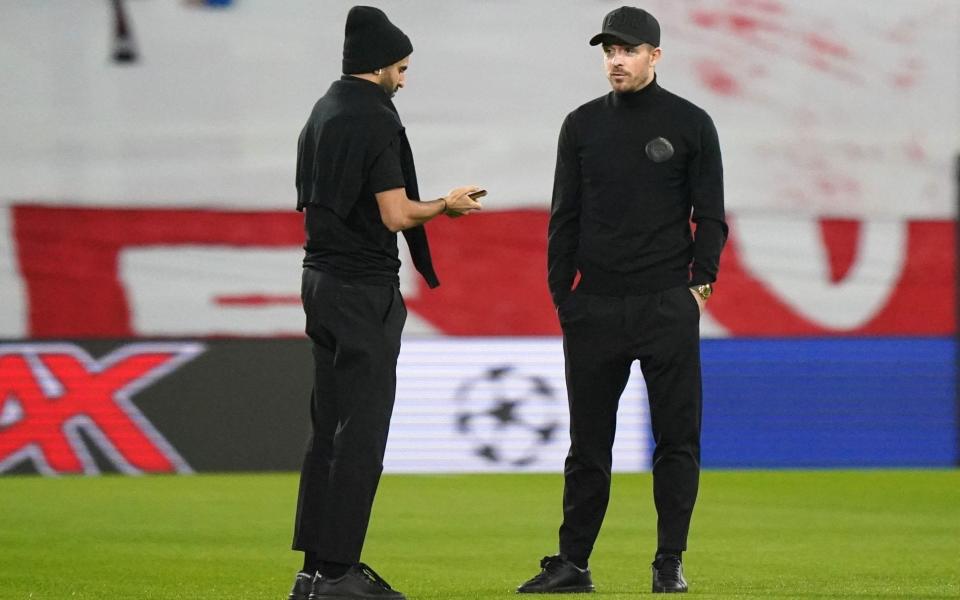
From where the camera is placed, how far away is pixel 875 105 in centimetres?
1177

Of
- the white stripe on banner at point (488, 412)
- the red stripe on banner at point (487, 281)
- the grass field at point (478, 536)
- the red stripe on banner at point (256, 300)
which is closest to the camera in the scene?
the grass field at point (478, 536)

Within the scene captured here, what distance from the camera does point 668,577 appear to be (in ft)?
16.7

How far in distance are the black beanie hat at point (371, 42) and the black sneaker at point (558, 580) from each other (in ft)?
4.71

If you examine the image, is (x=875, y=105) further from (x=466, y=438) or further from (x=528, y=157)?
(x=466, y=438)

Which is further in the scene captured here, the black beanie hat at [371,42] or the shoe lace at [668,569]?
the shoe lace at [668,569]

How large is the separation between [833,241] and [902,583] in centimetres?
625

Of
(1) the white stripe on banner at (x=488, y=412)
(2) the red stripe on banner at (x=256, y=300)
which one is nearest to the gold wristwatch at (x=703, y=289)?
(1) the white stripe on banner at (x=488, y=412)

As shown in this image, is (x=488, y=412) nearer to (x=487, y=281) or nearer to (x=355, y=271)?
(x=487, y=281)

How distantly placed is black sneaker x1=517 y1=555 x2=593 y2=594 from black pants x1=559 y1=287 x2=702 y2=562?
0.04m

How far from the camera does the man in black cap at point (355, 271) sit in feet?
15.3

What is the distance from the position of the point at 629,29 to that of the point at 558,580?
1.52m

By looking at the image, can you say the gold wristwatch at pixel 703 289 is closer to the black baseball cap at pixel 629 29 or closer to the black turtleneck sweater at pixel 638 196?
the black turtleneck sweater at pixel 638 196

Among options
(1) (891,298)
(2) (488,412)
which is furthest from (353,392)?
(1) (891,298)

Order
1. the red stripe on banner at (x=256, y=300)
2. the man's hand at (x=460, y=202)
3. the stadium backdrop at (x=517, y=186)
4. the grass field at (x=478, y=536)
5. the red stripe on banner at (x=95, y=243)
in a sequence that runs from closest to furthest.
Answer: the man's hand at (x=460, y=202), the grass field at (x=478, y=536), the stadium backdrop at (x=517, y=186), the red stripe on banner at (x=95, y=243), the red stripe on banner at (x=256, y=300)
